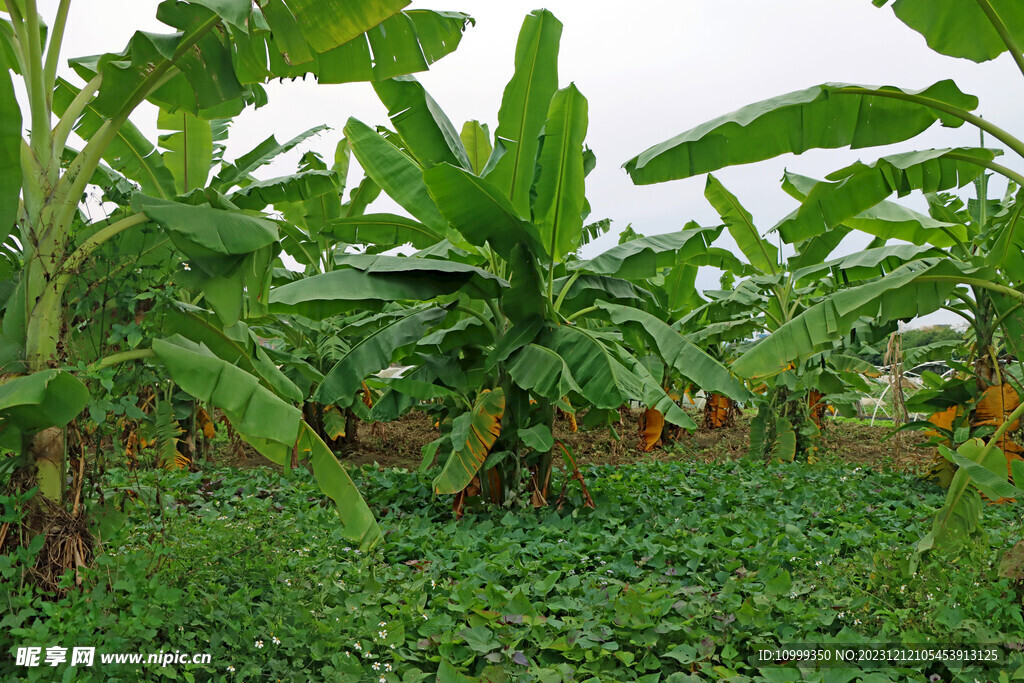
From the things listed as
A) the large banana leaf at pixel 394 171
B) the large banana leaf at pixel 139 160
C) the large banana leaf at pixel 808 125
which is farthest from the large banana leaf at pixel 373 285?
the large banana leaf at pixel 139 160

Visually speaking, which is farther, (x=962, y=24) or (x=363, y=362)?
(x=363, y=362)

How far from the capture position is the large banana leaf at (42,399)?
2.65 meters

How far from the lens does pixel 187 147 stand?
6691 mm

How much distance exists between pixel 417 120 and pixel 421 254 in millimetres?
1335

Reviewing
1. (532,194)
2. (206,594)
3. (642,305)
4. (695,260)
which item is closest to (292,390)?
(206,594)

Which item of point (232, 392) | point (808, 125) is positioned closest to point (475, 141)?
point (808, 125)

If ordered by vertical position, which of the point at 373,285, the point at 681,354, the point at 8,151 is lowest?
the point at 681,354

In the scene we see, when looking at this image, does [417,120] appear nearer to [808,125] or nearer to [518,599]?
[808,125]

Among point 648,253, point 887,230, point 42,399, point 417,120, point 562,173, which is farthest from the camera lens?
point 887,230

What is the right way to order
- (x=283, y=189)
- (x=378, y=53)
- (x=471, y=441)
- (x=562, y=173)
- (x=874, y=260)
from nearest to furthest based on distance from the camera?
(x=378, y=53) < (x=562, y=173) < (x=471, y=441) < (x=283, y=189) < (x=874, y=260)

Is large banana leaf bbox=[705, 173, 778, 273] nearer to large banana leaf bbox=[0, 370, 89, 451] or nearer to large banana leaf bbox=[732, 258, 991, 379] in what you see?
large banana leaf bbox=[732, 258, 991, 379]

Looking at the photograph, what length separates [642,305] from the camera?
6.40 meters

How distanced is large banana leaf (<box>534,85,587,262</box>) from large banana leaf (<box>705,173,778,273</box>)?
3.07m

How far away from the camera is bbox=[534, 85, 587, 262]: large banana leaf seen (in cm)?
495
